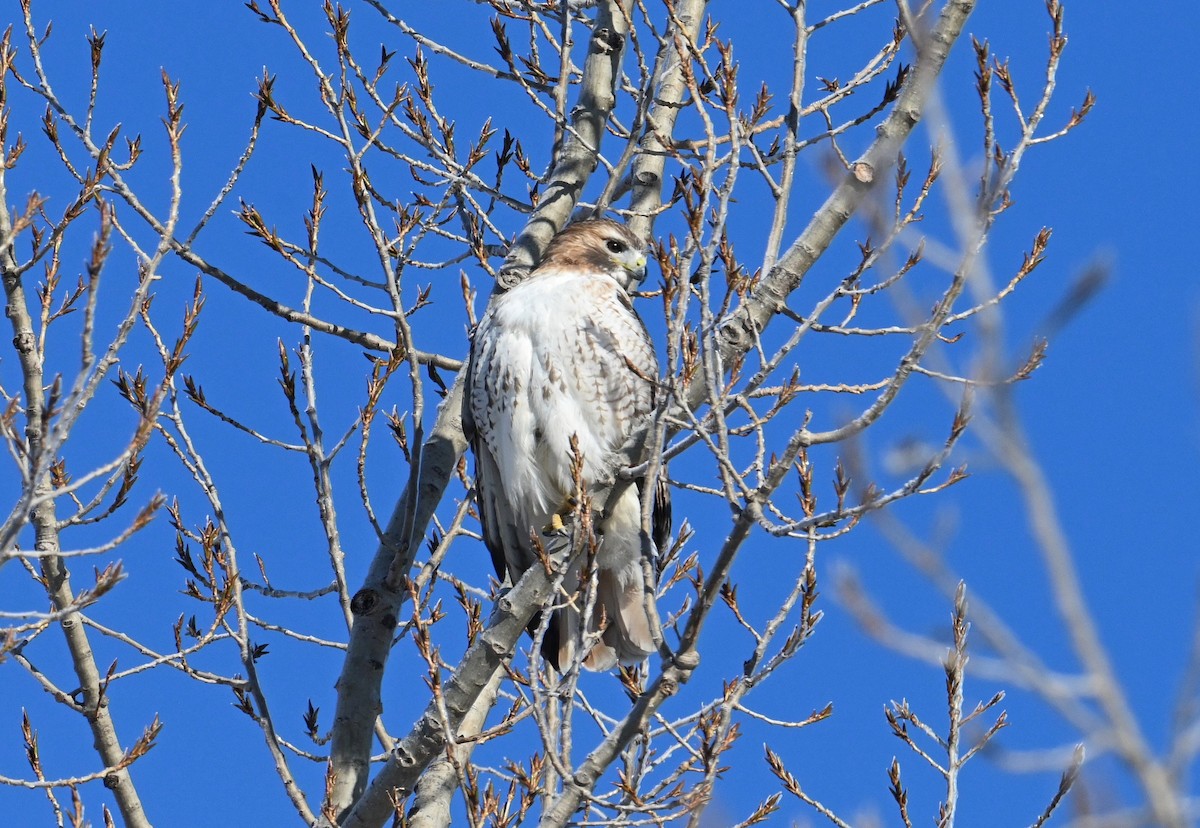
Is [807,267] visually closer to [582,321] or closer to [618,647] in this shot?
[582,321]

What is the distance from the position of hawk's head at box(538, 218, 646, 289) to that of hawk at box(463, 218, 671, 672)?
0.04ft

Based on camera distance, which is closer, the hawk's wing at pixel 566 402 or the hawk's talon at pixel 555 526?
the hawk's talon at pixel 555 526

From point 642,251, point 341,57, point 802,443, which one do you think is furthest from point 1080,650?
point 642,251

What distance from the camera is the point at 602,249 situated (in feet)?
18.3

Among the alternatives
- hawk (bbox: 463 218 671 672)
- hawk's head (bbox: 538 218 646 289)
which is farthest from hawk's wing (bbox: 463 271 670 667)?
hawk's head (bbox: 538 218 646 289)

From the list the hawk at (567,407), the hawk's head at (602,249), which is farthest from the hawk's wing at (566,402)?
the hawk's head at (602,249)

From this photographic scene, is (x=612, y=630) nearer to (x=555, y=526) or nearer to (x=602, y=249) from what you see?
(x=555, y=526)

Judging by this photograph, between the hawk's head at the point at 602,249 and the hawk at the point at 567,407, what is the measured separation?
0.5 inches

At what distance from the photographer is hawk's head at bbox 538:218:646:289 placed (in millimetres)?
5535

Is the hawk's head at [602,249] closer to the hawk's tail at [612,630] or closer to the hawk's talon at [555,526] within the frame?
the hawk's talon at [555,526]

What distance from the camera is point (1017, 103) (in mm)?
3338

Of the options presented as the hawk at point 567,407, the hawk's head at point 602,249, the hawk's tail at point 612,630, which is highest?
the hawk's head at point 602,249

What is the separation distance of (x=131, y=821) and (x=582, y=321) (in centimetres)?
227

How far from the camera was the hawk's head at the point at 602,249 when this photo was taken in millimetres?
5535
